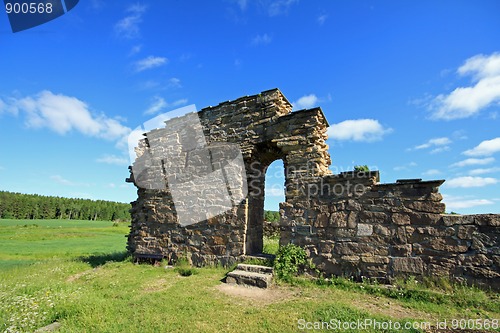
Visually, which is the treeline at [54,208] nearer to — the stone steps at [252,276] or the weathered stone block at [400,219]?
the stone steps at [252,276]

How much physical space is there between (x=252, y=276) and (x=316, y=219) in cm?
233

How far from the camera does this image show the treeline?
233 feet

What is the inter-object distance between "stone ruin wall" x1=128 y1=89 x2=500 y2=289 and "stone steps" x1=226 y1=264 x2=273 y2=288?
1.00 meters

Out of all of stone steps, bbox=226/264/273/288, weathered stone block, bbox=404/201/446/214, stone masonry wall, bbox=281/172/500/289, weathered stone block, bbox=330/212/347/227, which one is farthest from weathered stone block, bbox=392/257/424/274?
stone steps, bbox=226/264/273/288

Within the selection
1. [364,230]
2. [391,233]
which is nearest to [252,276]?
[364,230]

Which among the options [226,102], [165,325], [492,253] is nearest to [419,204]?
[492,253]

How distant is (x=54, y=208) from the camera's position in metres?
77.6

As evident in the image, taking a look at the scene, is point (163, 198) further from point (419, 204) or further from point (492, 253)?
point (492, 253)

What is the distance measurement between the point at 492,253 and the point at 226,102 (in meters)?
8.32

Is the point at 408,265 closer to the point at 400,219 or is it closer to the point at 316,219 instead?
the point at 400,219

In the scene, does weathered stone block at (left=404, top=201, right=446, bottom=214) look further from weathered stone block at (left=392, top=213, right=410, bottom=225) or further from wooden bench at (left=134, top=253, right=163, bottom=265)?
wooden bench at (left=134, top=253, right=163, bottom=265)

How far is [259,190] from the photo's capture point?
9.16 meters

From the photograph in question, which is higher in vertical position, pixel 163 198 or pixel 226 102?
pixel 226 102

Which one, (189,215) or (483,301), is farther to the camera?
(189,215)
